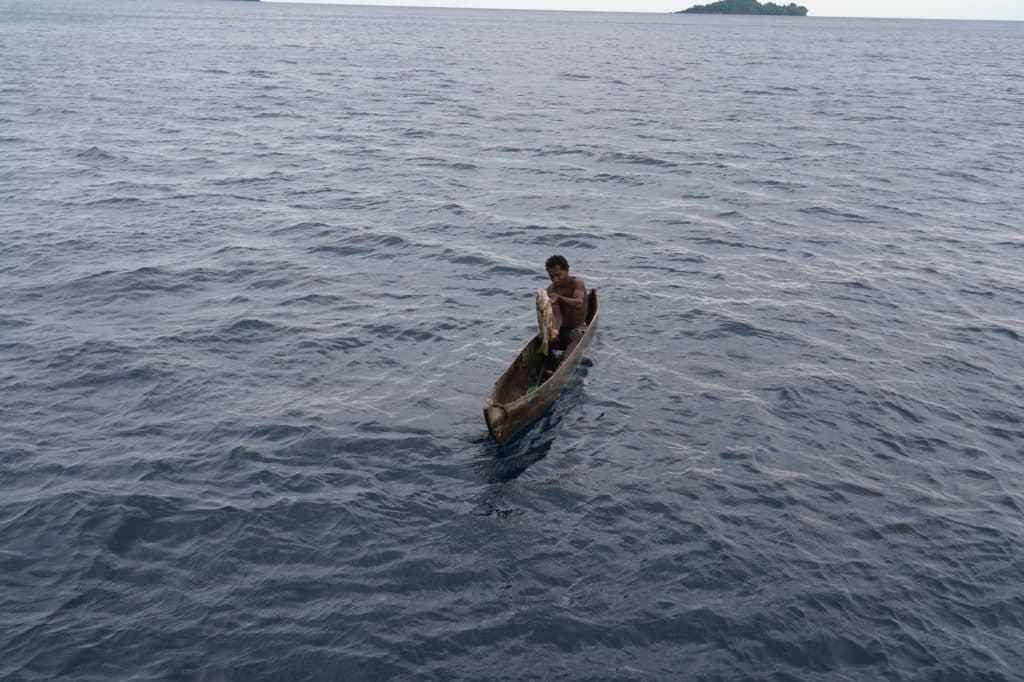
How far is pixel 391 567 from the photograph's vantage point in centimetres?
1066

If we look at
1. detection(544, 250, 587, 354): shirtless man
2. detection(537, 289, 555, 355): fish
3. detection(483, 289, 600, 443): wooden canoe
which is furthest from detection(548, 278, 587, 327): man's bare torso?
detection(537, 289, 555, 355): fish

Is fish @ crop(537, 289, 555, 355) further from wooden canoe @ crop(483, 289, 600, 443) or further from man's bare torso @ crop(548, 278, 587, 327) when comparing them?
man's bare torso @ crop(548, 278, 587, 327)

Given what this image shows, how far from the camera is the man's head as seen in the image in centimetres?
1548

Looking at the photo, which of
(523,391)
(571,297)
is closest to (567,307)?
(571,297)

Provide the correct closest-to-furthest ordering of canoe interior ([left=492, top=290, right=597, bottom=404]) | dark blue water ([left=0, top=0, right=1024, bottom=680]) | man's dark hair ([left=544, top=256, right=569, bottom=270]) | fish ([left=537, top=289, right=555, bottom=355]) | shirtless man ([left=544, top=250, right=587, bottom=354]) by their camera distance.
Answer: dark blue water ([left=0, top=0, right=1024, bottom=680])
canoe interior ([left=492, top=290, right=597, bottom=404])
fish ([left=537, top=289, right=555, bottom=355])
man's dark hair ([left=544, top=256, right=569, bottom=270])
shirtless man ([left=544, top=250, right=587, bottom=354])

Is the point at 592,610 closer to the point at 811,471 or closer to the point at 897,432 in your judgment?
the point at 811,471

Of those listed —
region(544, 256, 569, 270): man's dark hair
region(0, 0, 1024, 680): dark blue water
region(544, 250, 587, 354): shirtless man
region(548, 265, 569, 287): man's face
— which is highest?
region(544, 256, 569, 270): man's dark hair

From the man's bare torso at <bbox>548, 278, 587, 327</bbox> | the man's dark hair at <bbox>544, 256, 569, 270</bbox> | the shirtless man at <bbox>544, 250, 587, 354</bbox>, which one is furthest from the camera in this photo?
the man's bare torso at <bbox>548, 278, 587, 327</bbox>

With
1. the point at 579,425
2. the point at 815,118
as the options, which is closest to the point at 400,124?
the point at 815,118

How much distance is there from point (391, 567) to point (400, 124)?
37.7m

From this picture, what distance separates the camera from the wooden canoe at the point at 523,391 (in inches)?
503

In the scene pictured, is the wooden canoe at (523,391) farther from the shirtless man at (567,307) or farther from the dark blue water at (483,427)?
A: the dark blue water at (483,427)

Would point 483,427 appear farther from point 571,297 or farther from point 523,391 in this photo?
point 571,297

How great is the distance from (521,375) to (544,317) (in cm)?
130
